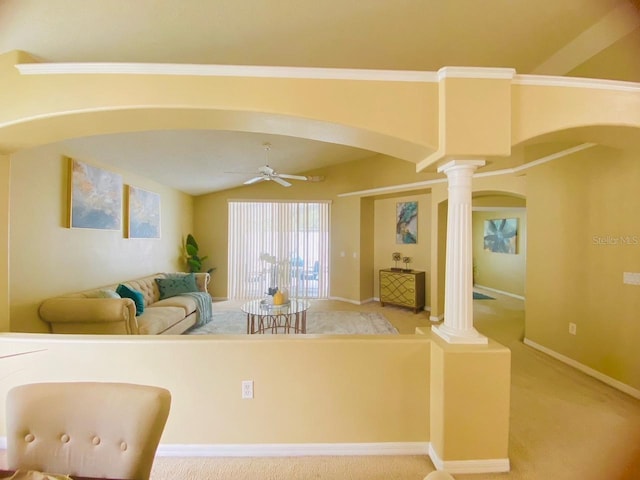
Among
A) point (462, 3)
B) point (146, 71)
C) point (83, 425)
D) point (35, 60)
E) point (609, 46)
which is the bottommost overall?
point (83, 425)

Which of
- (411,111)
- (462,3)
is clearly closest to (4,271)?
(411,111)

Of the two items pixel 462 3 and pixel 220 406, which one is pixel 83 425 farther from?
pixel 462 3

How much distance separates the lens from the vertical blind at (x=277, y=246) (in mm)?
6473

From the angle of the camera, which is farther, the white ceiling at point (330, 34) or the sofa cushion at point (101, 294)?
the sofa cushion at point (101, 294)

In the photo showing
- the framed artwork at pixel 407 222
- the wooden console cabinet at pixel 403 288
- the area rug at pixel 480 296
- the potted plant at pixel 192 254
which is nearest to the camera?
the wooden console cabinet at pixel 403 288

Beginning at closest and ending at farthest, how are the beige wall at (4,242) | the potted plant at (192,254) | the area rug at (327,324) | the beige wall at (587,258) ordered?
the beige wall at (4,242)
the beige wall at (587,258)
the area rug at (327,324)
the potted plant at (192,254)

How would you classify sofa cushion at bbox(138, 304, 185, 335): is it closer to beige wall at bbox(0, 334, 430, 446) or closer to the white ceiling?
beige wall at bbox(0, 334, 430, 446)

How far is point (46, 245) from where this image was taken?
277 centimetres

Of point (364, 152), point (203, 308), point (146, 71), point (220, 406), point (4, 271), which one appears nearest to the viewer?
point (146, 71)

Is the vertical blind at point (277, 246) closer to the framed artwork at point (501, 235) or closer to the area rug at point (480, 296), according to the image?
the area rug at point (480, 296)

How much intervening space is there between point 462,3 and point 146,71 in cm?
220

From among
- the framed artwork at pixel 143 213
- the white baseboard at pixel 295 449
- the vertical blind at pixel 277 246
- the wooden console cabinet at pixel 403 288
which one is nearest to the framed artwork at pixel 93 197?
the framed artwork at pixel 143 213

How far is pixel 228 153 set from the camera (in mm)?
4094

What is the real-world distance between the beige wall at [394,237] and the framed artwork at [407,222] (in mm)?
73
